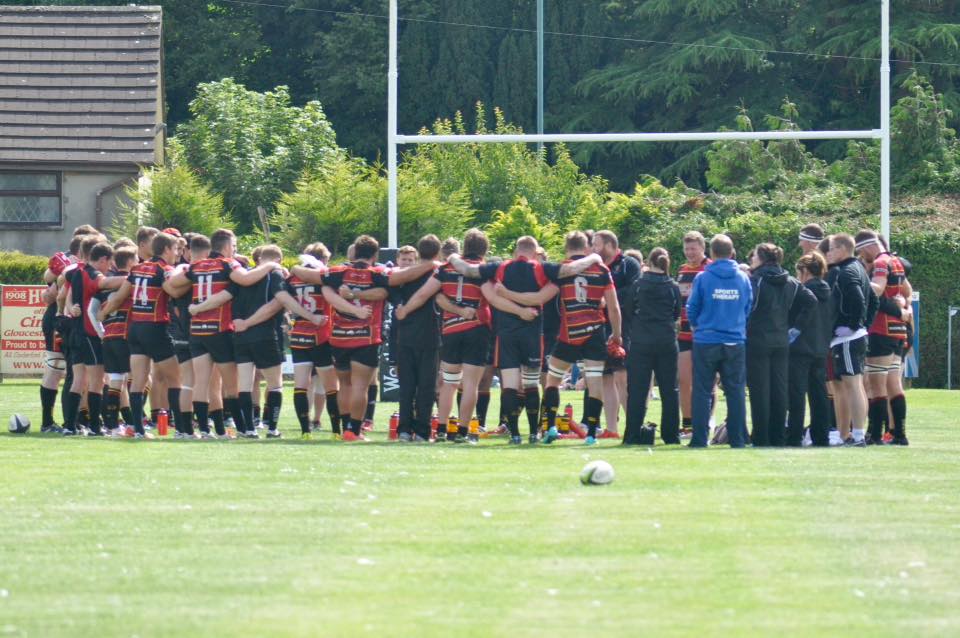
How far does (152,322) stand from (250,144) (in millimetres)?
26339

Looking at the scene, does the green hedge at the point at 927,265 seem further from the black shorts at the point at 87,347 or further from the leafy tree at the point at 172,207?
the black shorts at the point at 87,347

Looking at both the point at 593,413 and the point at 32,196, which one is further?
the point at 32,196

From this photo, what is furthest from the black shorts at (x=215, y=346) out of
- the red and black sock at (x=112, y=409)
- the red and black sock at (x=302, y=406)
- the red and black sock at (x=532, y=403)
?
the red and black sock at (x=532, y=403)

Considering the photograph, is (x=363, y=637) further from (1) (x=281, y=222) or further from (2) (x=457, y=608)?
(1) (x=281, y=222)

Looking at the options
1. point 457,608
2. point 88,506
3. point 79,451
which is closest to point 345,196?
point 79,451

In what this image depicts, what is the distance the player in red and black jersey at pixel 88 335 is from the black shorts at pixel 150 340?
59cm

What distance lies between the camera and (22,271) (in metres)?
29.7

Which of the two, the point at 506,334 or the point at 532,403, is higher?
the point at 506,334

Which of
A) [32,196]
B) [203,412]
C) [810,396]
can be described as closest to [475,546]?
[810,396]

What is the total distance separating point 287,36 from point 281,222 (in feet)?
74.4

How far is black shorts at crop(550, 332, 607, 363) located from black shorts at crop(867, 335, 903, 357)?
2.64 metres

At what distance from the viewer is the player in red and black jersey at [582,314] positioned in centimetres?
1515

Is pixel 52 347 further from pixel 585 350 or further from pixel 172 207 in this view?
pixel 172 207

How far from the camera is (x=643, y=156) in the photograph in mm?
49875
